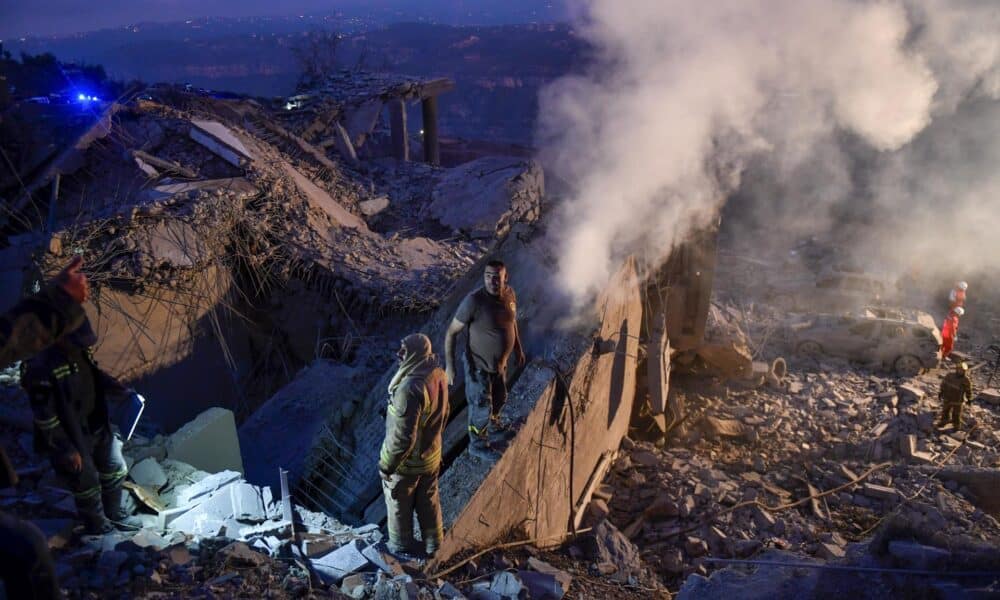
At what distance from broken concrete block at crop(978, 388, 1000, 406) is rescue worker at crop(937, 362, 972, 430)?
48.0 inches

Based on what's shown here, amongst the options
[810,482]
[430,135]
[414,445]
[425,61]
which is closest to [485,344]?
[414,445]

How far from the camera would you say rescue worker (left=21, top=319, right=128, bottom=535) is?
3.77 meters

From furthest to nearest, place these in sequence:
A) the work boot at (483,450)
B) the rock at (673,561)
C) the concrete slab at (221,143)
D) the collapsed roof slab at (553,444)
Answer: the concrete slab at (221,143) → the rock at (673,561) → the work boot at (483,450) → the collapsed roof slab at (553,444)

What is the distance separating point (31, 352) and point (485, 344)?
10.7ft

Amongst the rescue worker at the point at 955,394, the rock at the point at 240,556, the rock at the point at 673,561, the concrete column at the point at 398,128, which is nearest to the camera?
the rock at the point at 240,556

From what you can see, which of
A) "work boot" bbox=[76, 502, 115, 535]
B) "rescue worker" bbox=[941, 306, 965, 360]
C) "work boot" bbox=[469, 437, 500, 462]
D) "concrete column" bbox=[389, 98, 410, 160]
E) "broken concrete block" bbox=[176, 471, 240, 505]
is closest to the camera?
"work boot" bbox=[76, 502, 115, 535]

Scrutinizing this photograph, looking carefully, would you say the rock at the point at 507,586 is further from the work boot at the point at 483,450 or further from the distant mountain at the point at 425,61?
the distant mountain at the point at 425,61

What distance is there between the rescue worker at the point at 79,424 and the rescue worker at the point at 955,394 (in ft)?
36.7

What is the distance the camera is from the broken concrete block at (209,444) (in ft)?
16.7

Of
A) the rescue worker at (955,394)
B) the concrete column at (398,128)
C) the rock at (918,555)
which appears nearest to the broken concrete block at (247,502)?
the rock at (918,555)

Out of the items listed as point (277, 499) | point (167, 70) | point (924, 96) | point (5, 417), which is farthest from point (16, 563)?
point (167, 70)

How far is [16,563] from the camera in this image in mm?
2600

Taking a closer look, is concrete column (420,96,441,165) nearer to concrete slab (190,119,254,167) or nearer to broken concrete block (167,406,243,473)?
concrete slab (190,119,254,167)

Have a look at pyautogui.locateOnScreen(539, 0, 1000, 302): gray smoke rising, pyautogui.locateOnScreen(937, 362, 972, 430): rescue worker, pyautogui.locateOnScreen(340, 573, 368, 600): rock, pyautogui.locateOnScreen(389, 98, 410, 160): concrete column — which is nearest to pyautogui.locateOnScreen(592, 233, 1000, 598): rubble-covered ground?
pyautogui.locateOnScreen(937, 362, 972, 430): rescue worker
